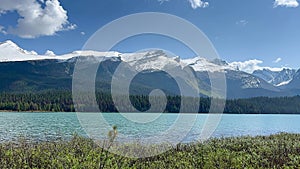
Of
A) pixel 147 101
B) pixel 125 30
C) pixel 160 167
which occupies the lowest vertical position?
pixel 160 167

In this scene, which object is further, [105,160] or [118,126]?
[118,126]

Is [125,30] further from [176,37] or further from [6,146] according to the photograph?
[6,146]

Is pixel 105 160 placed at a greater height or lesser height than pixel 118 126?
lesser

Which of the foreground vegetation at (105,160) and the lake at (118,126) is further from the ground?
the lake at (118,126)

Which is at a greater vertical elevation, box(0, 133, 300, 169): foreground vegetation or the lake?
the lake

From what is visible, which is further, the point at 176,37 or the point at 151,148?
the point at 151,148

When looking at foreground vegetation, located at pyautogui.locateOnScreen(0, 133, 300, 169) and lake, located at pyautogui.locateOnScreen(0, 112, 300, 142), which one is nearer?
foreground vegetation, located at pyautogui.locateOnScreen(0, 133, 300, 169)

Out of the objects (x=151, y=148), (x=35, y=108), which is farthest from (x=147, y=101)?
(x=151, y=148)

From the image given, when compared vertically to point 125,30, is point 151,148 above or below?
below

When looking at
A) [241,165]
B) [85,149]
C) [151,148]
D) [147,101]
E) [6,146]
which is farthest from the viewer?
[147,101]

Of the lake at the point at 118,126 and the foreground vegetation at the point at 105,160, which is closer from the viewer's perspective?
the foreground vegetation at the point at 105,160

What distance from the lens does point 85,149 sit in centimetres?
1994

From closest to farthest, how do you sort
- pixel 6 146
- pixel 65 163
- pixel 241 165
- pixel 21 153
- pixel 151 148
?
pixel 65 163, pixel 241 165, pixel 21 153, pixel 6 146, pixel 151 148

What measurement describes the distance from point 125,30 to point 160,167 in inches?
299
